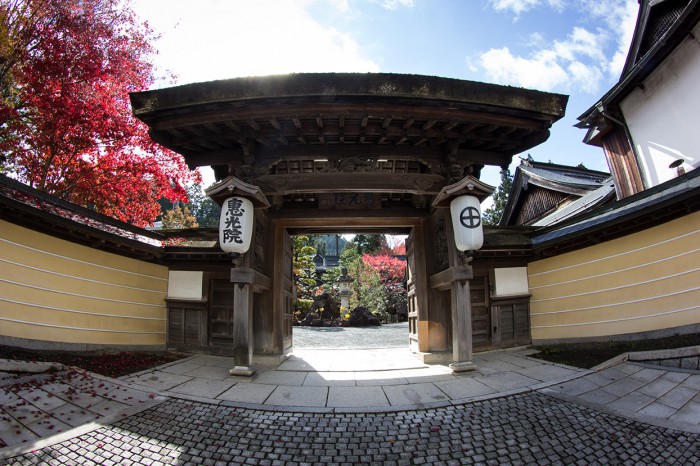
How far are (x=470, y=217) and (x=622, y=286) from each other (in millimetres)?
4554

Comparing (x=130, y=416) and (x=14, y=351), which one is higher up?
(x=14, y=351)

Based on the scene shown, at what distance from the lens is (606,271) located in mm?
7680

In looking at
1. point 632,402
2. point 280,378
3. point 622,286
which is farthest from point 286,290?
point 622,286

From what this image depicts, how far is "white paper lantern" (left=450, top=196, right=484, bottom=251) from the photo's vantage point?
626 centimetres

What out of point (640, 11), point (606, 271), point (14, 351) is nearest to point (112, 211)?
point (14, 351)

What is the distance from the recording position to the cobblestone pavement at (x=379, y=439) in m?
3.39

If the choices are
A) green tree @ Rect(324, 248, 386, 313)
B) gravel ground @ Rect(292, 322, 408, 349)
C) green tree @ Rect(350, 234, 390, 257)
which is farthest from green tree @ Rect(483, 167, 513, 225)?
gravel ground @ Rect(292, 322, 408, 349)

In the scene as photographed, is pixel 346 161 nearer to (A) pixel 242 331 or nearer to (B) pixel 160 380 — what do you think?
(A) pixel 242 331

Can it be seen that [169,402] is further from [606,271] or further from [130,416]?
[606,271]

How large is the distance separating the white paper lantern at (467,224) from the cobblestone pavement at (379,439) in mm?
2912

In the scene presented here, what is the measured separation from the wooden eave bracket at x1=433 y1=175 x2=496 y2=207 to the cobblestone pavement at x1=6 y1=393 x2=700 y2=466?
3.89 metres

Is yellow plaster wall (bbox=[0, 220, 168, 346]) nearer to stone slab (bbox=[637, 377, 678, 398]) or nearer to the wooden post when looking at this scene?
the wooden post

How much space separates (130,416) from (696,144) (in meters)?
14.7

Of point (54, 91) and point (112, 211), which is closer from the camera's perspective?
point (54, 91)
